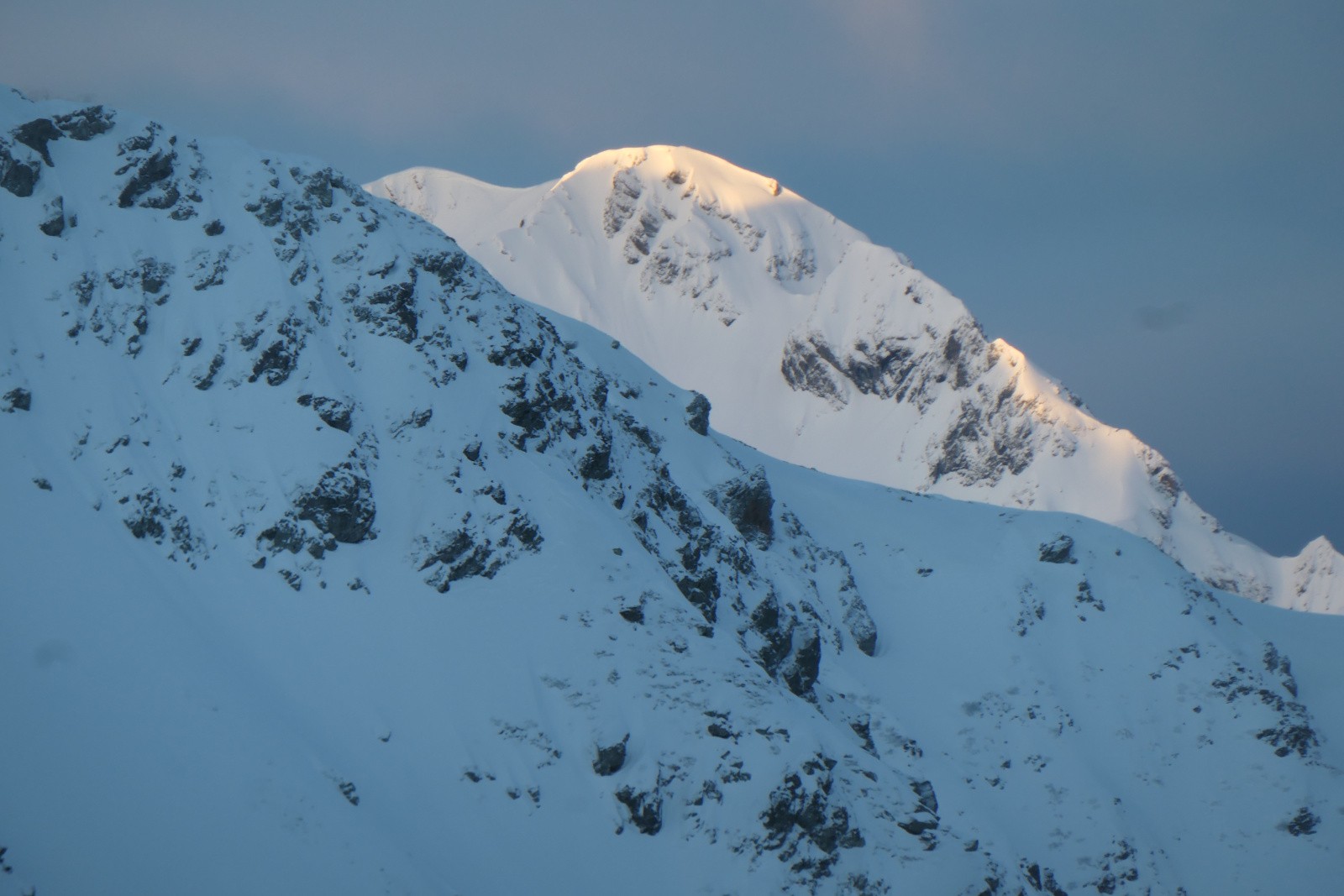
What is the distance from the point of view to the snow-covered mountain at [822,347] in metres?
129

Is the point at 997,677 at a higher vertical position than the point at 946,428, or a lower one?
lower

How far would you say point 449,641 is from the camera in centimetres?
3791

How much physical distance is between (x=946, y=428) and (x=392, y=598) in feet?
350

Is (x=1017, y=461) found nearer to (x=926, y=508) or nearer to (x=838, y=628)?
(x=926, y=508)

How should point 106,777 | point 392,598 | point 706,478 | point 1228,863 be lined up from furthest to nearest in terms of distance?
1. point 706,478
2. point 1228,863
3. point 392,598
4. point 106,777

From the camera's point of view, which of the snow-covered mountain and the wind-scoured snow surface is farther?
the snow-covered mountain

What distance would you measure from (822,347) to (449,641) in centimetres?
11923

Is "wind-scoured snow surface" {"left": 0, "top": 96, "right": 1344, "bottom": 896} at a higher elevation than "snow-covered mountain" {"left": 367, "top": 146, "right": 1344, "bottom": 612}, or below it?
below

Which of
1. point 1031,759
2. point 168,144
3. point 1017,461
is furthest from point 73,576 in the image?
point 1017,461

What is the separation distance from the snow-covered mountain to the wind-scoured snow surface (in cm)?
7059

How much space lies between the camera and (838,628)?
56.3 metres

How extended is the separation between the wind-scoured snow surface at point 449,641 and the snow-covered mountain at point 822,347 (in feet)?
232

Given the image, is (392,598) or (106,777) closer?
(106,777)

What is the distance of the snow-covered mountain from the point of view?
129125 mm
